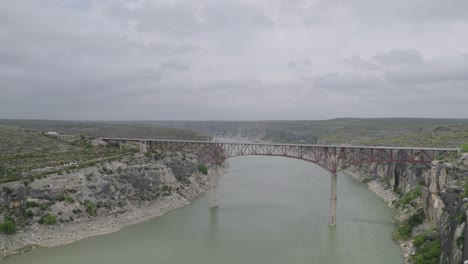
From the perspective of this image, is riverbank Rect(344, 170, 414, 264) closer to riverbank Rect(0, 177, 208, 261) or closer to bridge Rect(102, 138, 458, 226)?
bridge Rect(102, 138, 458, 226)

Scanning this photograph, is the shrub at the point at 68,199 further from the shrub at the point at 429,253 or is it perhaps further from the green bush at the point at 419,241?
the green bush at the point at 419,241

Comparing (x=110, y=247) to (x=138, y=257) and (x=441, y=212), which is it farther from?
(x=441, y=212)

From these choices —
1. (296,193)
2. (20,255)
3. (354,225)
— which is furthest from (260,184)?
(20,255)

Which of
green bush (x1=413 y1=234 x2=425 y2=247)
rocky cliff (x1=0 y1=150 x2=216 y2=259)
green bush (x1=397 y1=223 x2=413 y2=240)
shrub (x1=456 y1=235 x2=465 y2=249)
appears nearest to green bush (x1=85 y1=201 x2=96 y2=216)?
rocky cliff (x1=0 y1=150 x2=216 y2=259)

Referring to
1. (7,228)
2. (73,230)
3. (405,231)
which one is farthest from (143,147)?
(405,231)

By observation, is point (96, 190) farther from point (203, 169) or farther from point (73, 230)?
point (203, 169)
